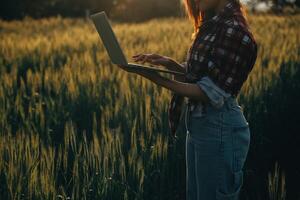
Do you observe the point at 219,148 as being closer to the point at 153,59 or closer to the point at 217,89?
→ the point at 217,89

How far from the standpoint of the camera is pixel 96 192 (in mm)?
1977

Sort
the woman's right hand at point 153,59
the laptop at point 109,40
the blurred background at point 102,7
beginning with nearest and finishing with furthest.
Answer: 1. the laptop at point 109,40
2. the woman's right hand at point 153,59
3. the blurred background at point 102,7

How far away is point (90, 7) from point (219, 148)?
22.3 meters

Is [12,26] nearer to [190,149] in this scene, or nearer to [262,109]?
[262,109]

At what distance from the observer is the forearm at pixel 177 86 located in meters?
1.45

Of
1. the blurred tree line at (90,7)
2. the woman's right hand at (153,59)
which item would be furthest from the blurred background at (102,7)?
the woman's right hand at (153,59)

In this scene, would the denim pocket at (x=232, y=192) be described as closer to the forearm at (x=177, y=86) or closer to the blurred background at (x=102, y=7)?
the forearm at (x=177, y=86)

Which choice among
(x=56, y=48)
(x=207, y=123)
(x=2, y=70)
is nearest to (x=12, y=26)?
(x=56, y=48)

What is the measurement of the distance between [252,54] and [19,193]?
1034 millimetres

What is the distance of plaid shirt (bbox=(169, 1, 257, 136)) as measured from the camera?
146 cm

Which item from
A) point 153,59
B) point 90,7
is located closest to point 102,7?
point 90,7

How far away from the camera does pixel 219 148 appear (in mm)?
1535

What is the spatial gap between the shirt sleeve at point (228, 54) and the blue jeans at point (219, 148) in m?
0.10

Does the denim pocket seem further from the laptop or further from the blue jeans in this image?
the laptop
